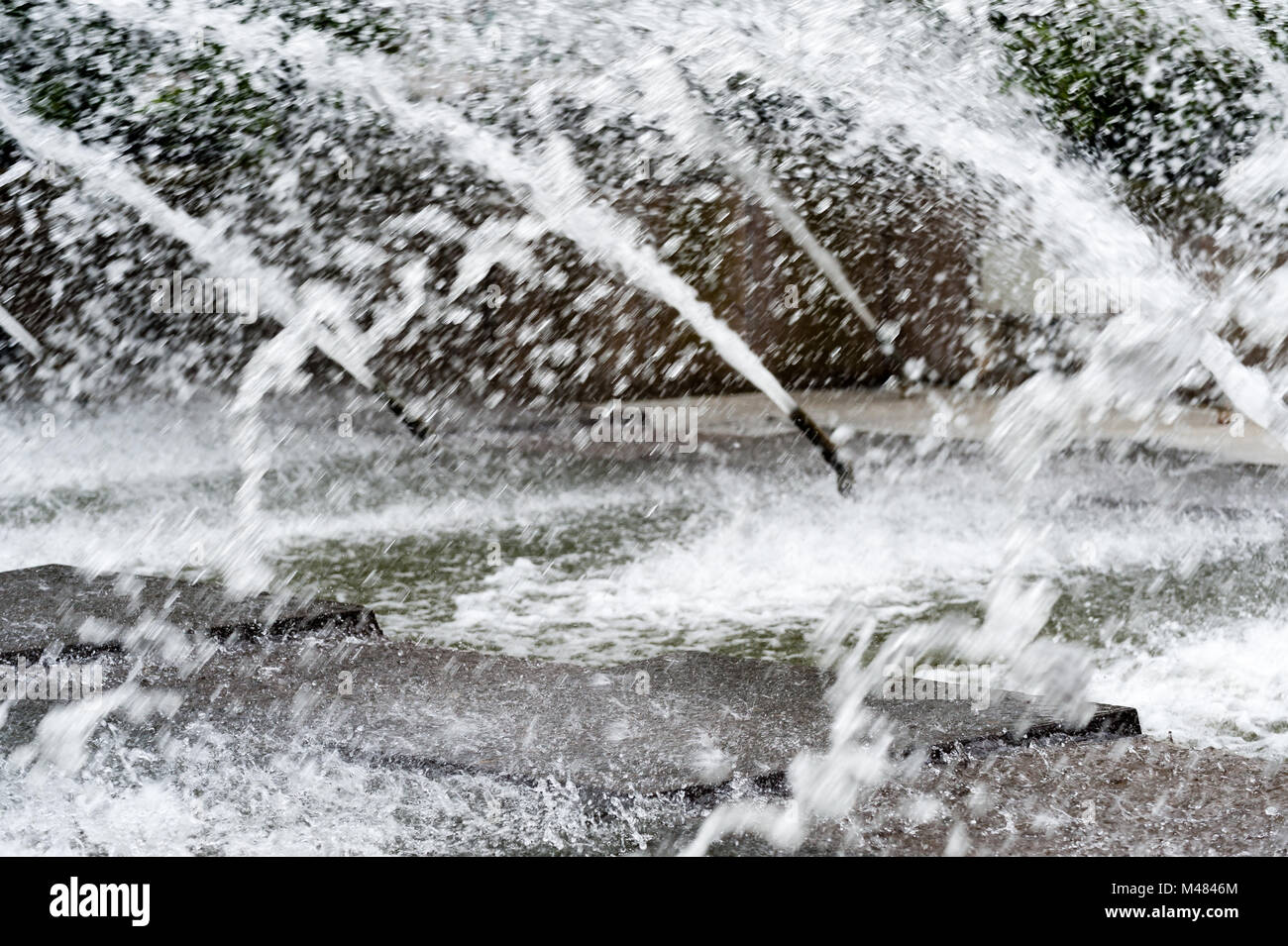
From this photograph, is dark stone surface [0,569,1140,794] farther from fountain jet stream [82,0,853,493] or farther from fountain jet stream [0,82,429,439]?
fountain jet stream [0,82,429,439]

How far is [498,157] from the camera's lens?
404 inches

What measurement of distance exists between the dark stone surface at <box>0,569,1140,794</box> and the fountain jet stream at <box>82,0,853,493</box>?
4193mm

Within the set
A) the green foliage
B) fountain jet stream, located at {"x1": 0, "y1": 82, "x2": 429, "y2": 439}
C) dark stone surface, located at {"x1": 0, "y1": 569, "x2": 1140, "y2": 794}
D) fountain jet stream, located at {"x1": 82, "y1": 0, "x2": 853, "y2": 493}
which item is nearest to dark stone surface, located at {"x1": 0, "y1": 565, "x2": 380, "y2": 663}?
dark stone surface, located at {"x1": 0, "y1": 569, "x2": 1140, "y2": 794}

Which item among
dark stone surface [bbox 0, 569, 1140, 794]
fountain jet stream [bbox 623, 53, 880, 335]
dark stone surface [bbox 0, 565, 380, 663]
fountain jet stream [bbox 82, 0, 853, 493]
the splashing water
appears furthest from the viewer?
fountain jet stream [bbox 623, 53, 880, 335]

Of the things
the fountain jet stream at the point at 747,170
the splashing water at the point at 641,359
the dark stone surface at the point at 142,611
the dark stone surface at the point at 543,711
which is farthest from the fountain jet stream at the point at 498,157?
the dark stone surface at the point at 543,711

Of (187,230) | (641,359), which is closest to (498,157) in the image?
(641,359)

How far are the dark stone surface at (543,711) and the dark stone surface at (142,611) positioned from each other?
0.03 m

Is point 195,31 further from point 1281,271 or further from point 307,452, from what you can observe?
point 1281,271

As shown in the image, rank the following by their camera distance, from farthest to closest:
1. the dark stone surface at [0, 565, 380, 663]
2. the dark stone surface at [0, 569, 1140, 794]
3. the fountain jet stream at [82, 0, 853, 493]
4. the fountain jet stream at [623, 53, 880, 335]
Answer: the fountain jet stream at [623, 53, 880, 335]
the fountain jet stream at [82, 0, 853, 493]
the dark stone surface at [0, 565, 380, 663]
the dark stone surface at [0, 569, 1140, 794]

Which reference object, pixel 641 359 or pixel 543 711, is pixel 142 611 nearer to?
pixel 543 711

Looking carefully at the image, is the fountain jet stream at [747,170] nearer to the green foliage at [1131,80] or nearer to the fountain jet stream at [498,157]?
the fountain jet stream at [498,157]

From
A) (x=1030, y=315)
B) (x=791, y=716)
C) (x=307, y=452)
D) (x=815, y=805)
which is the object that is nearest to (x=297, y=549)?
(x=307, y=452)

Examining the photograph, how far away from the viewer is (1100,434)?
816cm

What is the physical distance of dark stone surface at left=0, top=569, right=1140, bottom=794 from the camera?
2396 millimetres
